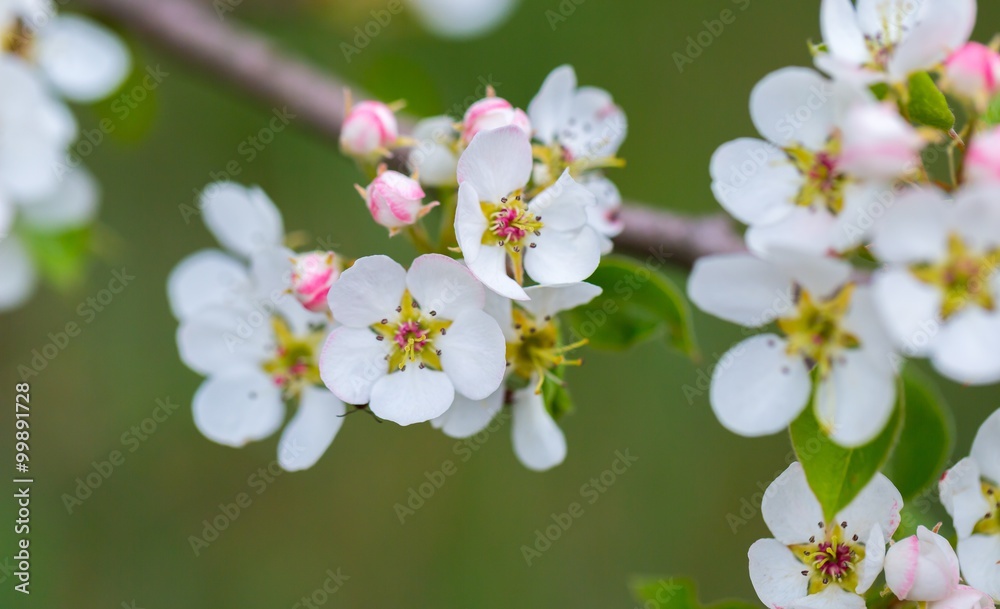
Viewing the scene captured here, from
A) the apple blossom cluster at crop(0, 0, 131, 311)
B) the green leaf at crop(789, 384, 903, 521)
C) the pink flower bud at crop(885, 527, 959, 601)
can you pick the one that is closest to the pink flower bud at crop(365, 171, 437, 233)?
the green leaf at crop(789, 384, 903, 521)

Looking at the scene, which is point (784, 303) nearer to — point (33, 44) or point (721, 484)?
point (33, 44)

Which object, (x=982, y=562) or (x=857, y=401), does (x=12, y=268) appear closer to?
(x=857, y=401)

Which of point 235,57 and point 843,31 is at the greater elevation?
point 843,31

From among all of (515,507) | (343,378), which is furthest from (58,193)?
(515,507)

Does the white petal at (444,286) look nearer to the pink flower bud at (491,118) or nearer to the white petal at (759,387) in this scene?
the pink flower bud at (491,118)

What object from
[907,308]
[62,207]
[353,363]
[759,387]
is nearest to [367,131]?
[353,363]

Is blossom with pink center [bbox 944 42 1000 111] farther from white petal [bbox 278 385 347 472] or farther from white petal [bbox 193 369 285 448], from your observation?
white petal [bbox 193 369 285 448]
